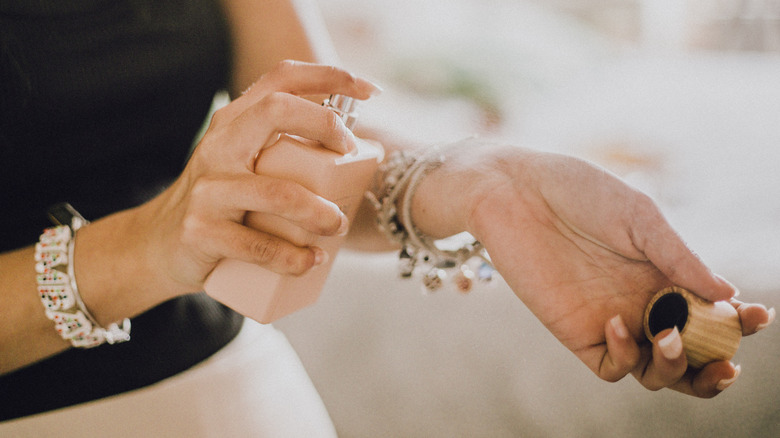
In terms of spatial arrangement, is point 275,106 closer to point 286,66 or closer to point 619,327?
point 286,66

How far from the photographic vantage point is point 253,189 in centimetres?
32

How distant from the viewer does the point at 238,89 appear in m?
0.63

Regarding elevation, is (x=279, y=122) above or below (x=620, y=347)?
above

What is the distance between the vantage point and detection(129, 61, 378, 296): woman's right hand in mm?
329

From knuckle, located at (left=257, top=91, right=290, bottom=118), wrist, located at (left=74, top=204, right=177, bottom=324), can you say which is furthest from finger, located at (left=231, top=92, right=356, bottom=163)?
wrist, located at (left=74, top=204, right=177, bottom=324)

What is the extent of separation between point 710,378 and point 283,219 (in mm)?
307

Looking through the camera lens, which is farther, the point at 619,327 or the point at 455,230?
the point at 455,230

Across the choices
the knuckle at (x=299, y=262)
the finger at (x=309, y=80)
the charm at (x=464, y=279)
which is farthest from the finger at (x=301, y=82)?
the charm at (x=464, y=279)

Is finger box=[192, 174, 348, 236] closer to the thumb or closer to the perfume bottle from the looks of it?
the perfume bottle

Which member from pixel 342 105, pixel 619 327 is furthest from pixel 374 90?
pixel 619 327

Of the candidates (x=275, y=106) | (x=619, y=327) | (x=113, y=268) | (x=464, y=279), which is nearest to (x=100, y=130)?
(x=113, y=268)

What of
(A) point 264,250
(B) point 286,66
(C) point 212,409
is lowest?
(C) point 212,409

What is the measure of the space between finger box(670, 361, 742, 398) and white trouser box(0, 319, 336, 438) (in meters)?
0.34

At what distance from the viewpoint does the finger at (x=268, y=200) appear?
0.32m
